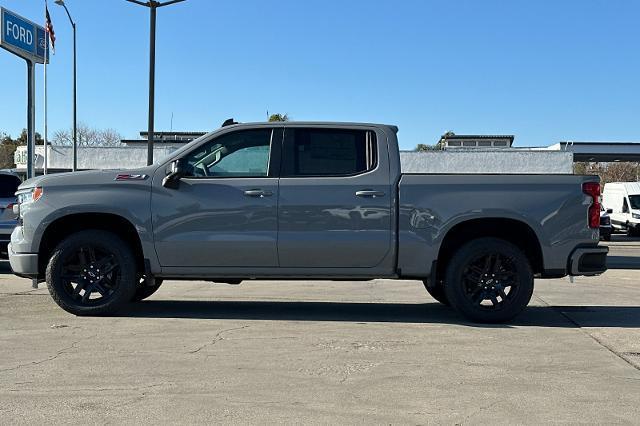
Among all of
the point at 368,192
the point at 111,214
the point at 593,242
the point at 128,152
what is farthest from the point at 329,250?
the point at 128,152

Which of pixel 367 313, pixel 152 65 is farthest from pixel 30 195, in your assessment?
pixel 152 65

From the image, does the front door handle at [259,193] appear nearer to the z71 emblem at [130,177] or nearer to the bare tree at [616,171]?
the z71 emblem at [130,177]

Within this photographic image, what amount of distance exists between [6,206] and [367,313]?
7271 millimetres

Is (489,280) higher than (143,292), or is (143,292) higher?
(489,280)

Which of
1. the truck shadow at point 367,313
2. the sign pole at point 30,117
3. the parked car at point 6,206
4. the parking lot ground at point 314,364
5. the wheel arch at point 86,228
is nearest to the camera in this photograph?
the parking lot ground at point 314,364

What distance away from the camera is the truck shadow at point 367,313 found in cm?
728

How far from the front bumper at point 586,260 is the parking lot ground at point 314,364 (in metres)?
0.61

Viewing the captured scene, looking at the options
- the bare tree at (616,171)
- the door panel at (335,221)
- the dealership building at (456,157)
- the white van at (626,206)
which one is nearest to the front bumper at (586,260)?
the door panel at (335,221)

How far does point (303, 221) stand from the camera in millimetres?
6863

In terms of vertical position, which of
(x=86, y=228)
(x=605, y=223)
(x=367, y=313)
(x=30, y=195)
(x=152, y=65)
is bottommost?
(x=367, y=313)

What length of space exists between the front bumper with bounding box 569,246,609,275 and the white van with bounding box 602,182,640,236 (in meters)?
23.2

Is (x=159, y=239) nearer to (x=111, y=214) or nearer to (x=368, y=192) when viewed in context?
(x=111, y=214)

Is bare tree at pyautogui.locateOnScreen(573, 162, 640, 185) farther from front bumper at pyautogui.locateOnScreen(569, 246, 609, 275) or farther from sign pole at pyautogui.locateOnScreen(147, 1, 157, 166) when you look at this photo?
front bumper at pyautogui.locateOnScreen(569, 246, 609, 275)

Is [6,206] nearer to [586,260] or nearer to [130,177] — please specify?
[130,177]
